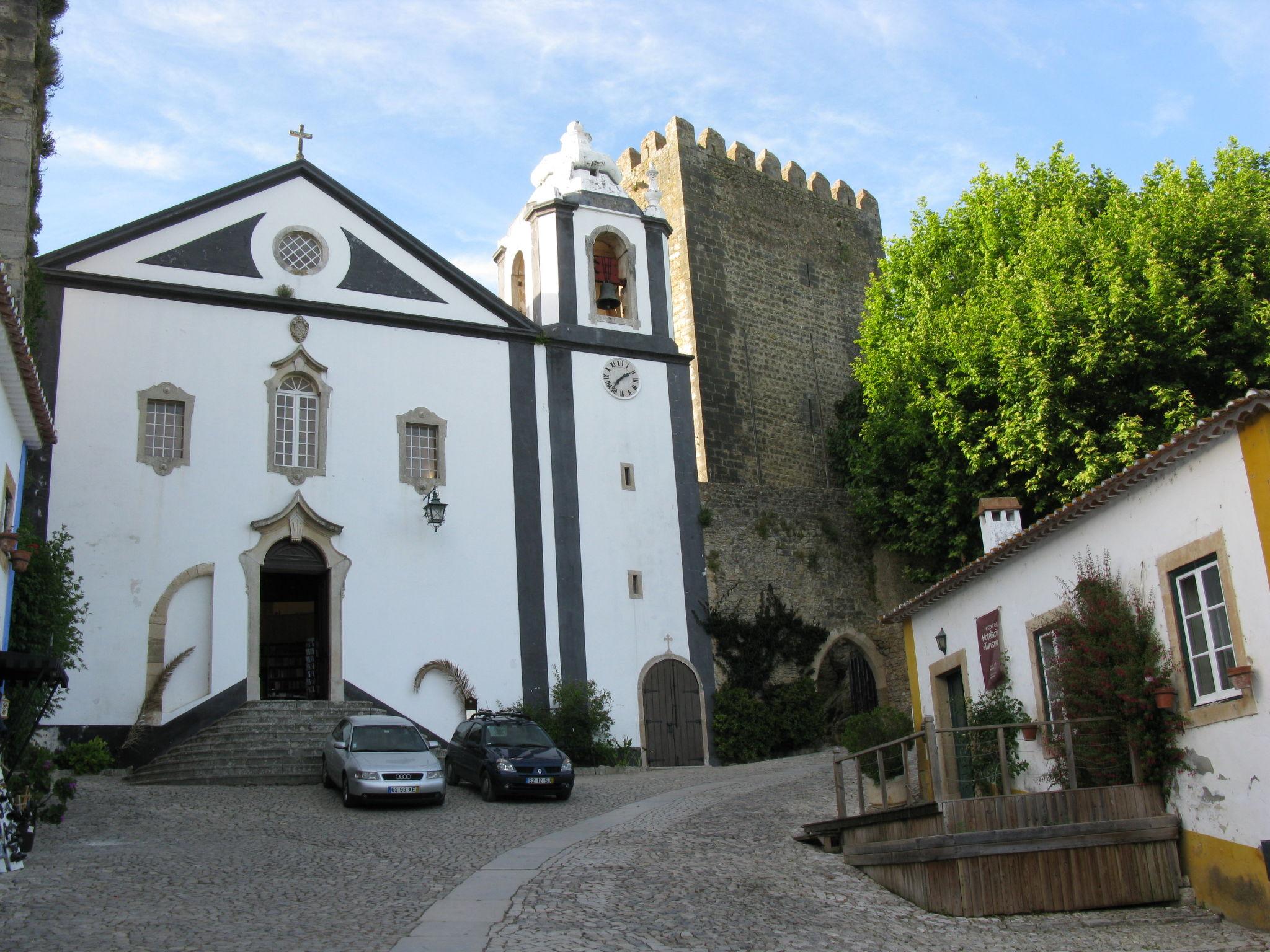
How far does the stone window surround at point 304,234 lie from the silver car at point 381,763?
9.12 metres

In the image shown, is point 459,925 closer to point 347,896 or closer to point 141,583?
point 347,896

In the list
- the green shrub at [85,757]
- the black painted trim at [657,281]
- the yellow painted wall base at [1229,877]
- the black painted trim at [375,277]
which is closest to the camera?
the yellow painted wall base at [1229,877]

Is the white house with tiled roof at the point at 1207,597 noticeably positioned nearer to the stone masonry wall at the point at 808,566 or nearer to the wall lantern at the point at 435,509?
the wall lantern at the point at 435,509

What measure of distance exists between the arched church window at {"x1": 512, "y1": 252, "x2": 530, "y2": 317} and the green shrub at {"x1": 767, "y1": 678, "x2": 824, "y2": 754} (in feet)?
31.7

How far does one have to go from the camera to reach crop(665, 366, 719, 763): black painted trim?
23953 millimetres

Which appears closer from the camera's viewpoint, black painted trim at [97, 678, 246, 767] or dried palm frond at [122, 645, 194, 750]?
black painted trim at [97, 678, 246, 767]

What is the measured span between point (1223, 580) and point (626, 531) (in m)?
14.4

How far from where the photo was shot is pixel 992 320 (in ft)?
78.7

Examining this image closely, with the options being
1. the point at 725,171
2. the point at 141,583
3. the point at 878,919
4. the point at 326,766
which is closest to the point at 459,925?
the point at 878,919

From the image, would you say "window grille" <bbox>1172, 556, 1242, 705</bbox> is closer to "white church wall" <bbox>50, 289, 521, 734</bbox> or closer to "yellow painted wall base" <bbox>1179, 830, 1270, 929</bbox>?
"yellow painted wall base" <bbox>1179, 830, 1270, 929</bbox>

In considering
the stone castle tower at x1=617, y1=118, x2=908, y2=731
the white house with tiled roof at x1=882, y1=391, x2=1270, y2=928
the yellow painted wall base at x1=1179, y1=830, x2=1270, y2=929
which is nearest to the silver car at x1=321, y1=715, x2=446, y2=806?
the white house with tiled roof at x1=882, y1=391, x2=1270, y2=928

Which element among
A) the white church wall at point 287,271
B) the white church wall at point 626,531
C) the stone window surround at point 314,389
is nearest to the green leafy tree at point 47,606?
the stone window surround at point 314,389

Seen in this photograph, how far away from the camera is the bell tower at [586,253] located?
2538 cm

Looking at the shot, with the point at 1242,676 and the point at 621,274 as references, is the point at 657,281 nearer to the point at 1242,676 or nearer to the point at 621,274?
the point at 621,274
